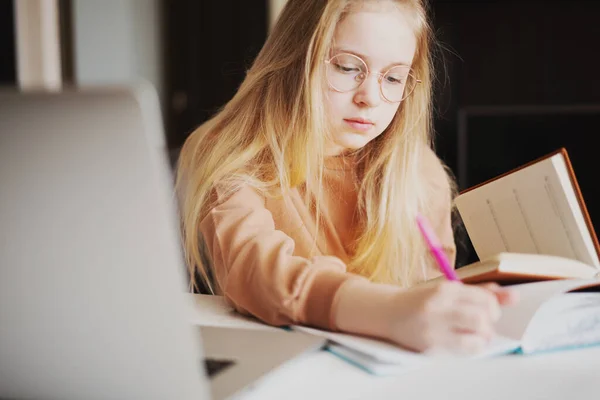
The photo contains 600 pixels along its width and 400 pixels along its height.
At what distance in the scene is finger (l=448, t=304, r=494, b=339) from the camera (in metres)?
0.68

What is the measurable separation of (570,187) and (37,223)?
0.61 meters

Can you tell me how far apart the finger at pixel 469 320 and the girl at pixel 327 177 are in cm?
2

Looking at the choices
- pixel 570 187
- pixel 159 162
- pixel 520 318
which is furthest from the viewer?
pixel 570 187

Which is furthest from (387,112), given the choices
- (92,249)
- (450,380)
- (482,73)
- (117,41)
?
(117,41)

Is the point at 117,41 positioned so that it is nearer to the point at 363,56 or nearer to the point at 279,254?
the point at 363,56

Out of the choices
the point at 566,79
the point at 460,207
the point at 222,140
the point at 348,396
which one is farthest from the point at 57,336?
the point at 566,79

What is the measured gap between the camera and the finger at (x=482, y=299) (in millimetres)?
687

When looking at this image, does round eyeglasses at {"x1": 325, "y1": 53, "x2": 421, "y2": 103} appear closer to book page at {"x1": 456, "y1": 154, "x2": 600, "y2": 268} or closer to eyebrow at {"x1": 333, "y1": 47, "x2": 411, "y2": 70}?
eyebrow at {"x1": 333, "y1": 47, "x2": 411, "y2": 70}

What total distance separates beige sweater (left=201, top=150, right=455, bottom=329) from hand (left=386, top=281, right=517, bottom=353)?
93mm

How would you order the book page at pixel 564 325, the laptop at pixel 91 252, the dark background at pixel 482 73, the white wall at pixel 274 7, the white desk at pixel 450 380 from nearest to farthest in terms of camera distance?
the laptop at pixel 91 252, the white desk at pixel 450 380, the book page at pixel 564 325, the dark background at pixel 482 73, the white wall at pixel 274 7

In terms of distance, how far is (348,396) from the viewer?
0.64 meters

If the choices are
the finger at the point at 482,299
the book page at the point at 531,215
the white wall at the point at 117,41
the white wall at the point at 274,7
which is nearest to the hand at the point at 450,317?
the finger at the point at 482,299

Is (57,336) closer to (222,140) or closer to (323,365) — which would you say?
(323,365)

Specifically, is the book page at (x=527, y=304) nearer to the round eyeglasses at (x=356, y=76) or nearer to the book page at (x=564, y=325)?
the book page at (x=564, y=325)
